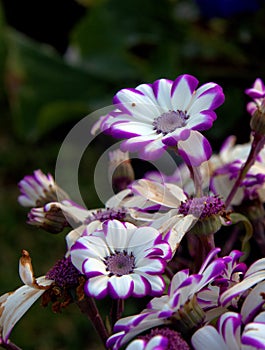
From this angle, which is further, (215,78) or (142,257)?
(215,78)

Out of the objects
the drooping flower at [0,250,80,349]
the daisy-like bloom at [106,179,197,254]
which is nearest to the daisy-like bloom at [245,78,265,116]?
the daisy-like bloom at [106,179,197,254]

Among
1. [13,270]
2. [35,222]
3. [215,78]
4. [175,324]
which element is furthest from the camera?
[215,78]

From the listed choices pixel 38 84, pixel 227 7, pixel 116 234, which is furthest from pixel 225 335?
pixel 38 84

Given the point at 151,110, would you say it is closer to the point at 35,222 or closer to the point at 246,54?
the point at 35,222

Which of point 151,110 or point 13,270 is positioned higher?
point 151,110

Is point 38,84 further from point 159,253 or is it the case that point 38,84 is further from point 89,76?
point 159,253

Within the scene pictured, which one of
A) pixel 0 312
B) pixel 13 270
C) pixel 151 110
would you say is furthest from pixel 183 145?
pixel 13 270

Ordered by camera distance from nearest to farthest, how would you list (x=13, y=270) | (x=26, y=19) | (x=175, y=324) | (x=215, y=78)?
(x=175, y=324)
(x=13, y=270)
(x=215, y=78)
(x=26, y=19)

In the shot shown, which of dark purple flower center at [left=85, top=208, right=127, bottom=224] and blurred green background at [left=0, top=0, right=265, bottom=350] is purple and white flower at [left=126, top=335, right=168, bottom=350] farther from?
blurred green background at [left=0, top=0, right=265, bottom=350]
